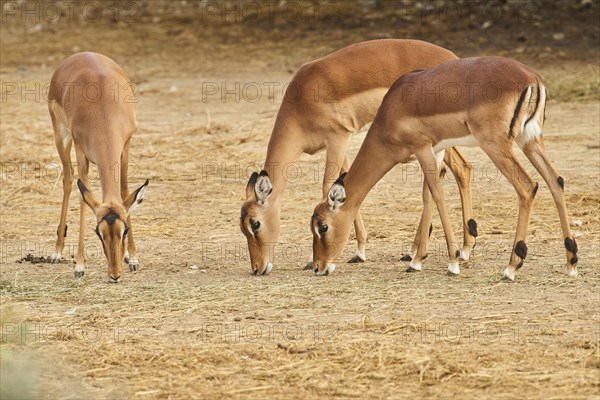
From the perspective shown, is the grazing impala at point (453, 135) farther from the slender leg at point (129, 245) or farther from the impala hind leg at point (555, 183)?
the slender leg at point (129, 245)

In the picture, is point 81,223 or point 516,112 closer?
point 516,112

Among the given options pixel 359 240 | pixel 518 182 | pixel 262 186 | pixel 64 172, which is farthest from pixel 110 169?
pixel 518 182

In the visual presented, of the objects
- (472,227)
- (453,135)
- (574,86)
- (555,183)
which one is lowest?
(574,86)

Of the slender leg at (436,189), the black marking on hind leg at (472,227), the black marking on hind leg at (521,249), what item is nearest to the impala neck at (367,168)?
the slender leg at (436,189)

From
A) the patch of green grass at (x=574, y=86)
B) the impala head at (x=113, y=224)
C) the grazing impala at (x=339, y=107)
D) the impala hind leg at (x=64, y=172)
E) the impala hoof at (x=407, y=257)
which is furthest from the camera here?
the patch of green grass at (x=574, y=86)

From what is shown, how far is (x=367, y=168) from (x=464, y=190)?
39.2 inches

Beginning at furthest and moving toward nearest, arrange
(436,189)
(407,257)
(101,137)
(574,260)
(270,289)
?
(407,257), (101,137), (436,189), (270,289), (574,260)

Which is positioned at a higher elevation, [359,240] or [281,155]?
[281,155]

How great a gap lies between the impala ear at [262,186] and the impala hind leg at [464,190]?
1507 millimetres

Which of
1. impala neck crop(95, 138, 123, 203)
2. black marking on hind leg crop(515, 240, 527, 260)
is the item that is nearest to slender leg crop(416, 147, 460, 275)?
black marking on hind leg crop(515, 240, 527, 260)

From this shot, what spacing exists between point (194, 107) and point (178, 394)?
34.0ft

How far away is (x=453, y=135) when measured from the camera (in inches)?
317

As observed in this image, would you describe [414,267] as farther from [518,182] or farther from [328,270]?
[518,182]

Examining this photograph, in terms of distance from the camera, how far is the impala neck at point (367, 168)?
27.5 ft
